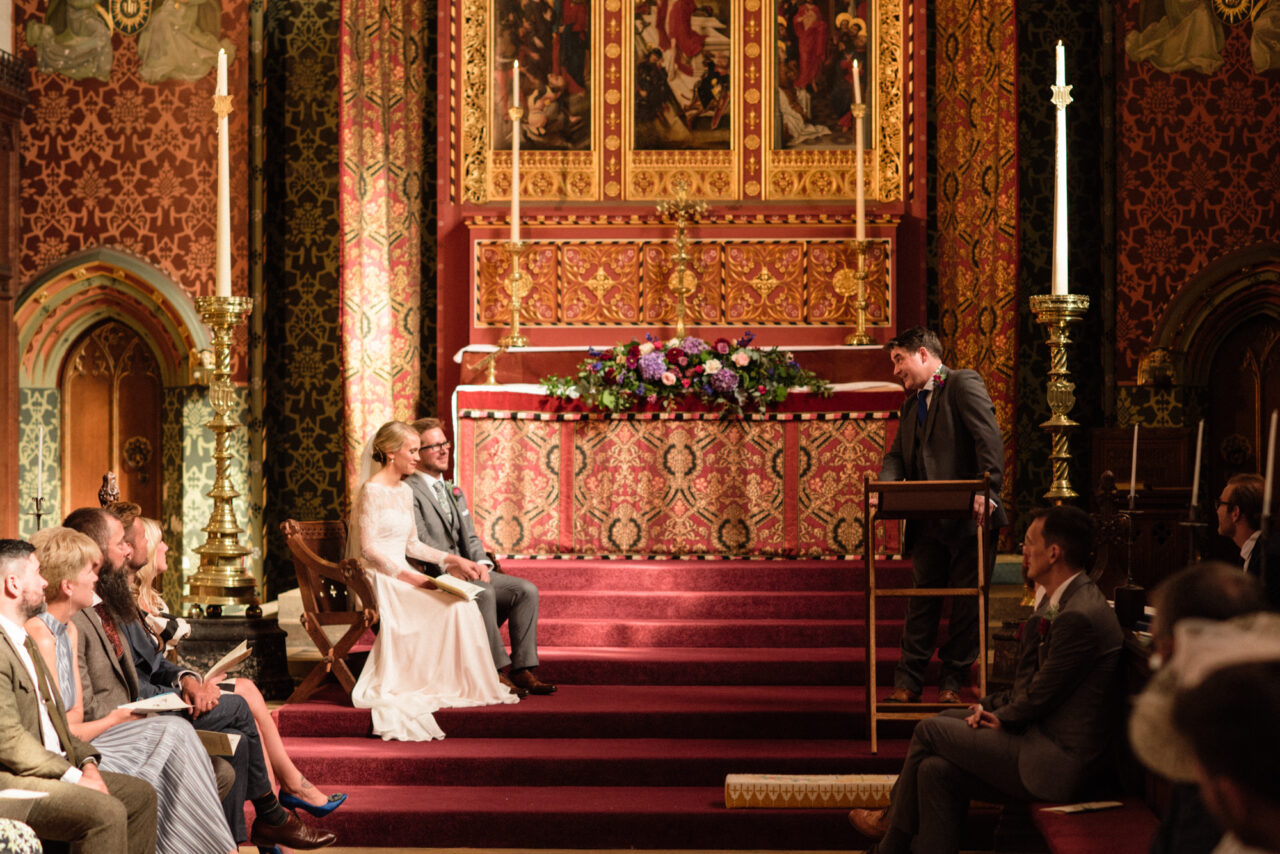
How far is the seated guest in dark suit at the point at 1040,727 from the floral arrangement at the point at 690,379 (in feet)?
10.8

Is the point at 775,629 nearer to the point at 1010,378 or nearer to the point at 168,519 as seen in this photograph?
the point at 1010,378

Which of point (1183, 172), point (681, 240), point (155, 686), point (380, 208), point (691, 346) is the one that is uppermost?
point (1183, 172)

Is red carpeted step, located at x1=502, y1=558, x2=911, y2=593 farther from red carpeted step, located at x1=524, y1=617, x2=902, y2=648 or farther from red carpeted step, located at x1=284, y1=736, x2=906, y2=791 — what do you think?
red carpeted step, located at x1=284, y1=736, x2=906, y2=791

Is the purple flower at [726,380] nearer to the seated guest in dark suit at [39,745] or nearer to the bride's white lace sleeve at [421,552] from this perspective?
the bride's white lace sleeve at [421,552]

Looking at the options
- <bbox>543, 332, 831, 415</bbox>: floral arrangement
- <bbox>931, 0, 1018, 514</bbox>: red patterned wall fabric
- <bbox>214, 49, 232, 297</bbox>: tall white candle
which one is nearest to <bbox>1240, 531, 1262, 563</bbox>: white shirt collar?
<bbox>543, 332, 831, 415</bbox>: floral arrangement

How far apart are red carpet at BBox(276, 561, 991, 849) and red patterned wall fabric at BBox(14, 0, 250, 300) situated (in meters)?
3.63

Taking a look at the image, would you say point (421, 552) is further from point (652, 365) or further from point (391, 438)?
point (652, 365)

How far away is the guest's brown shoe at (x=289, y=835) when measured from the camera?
15.0 ft

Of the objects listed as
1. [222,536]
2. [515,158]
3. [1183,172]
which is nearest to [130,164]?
[515,158]

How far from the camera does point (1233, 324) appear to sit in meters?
8.52

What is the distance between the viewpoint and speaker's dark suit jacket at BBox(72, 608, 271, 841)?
14.2ft

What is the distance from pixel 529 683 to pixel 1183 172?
533 centimetres

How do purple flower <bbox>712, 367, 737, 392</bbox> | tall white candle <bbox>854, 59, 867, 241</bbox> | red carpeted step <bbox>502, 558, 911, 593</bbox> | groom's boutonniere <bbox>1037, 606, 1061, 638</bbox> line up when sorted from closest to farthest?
groom's boutonniere <bbox>1037, 606, 1061, 638</bbox>
red carpeted step <bbox>502, 558, 911, 593</bbox>
purple flower <bbox>712, 367, 737, 392</bbox>
tall white candle <bbox>854, 59, 867, 241</bbox>

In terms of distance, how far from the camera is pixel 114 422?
9406mm
